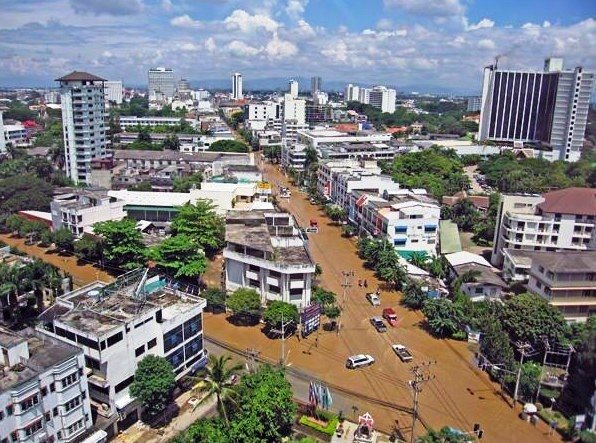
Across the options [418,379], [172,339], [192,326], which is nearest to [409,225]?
[418,379]

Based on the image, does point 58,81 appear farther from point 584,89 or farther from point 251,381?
point 584,89

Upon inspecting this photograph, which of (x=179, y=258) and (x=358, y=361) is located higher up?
(x=179, y=258)

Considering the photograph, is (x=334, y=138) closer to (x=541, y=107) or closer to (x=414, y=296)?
(x=541, y=107)

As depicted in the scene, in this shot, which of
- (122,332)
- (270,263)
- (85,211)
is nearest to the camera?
(122,332)

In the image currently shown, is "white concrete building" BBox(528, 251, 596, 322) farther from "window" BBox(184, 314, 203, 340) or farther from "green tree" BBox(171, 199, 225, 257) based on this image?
"green tree" BBox(171, 199, 225, 257)

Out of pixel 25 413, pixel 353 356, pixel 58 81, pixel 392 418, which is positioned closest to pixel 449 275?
pixel 353 356

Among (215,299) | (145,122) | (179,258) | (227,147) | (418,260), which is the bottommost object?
(215,299)

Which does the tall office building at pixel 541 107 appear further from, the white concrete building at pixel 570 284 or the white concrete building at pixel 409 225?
the white concrete building at pixel 570 284
